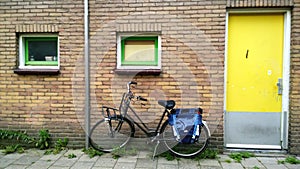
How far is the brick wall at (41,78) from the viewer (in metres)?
4.44

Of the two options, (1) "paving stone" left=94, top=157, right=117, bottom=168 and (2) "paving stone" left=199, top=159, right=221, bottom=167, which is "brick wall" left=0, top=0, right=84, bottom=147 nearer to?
(1) "paving stone" left=94, top=157, right=117, bottom=168

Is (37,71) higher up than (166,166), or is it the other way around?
(37,71)

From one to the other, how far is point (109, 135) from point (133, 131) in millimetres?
472

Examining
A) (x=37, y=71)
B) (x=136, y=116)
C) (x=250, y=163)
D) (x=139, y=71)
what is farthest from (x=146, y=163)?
(x=37, y=71)

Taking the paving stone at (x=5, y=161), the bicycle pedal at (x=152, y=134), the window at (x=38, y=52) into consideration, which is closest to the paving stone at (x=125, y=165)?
the bicycle pedal at (x=152, y=134)

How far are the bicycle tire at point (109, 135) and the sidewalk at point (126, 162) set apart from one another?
0.93 feet

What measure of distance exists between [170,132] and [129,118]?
0.82m

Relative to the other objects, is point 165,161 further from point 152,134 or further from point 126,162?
point 126,162

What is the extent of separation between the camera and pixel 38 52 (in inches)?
183

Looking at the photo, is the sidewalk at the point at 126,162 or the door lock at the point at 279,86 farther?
the door lock at the point at 279,86

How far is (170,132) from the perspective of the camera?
164 inches

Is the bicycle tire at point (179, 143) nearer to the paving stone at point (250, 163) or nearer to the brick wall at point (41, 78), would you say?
the paving stone at point (250, 163)

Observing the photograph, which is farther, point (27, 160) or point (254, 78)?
point (254, 78)

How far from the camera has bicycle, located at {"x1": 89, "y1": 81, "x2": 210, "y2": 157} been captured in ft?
13.4
